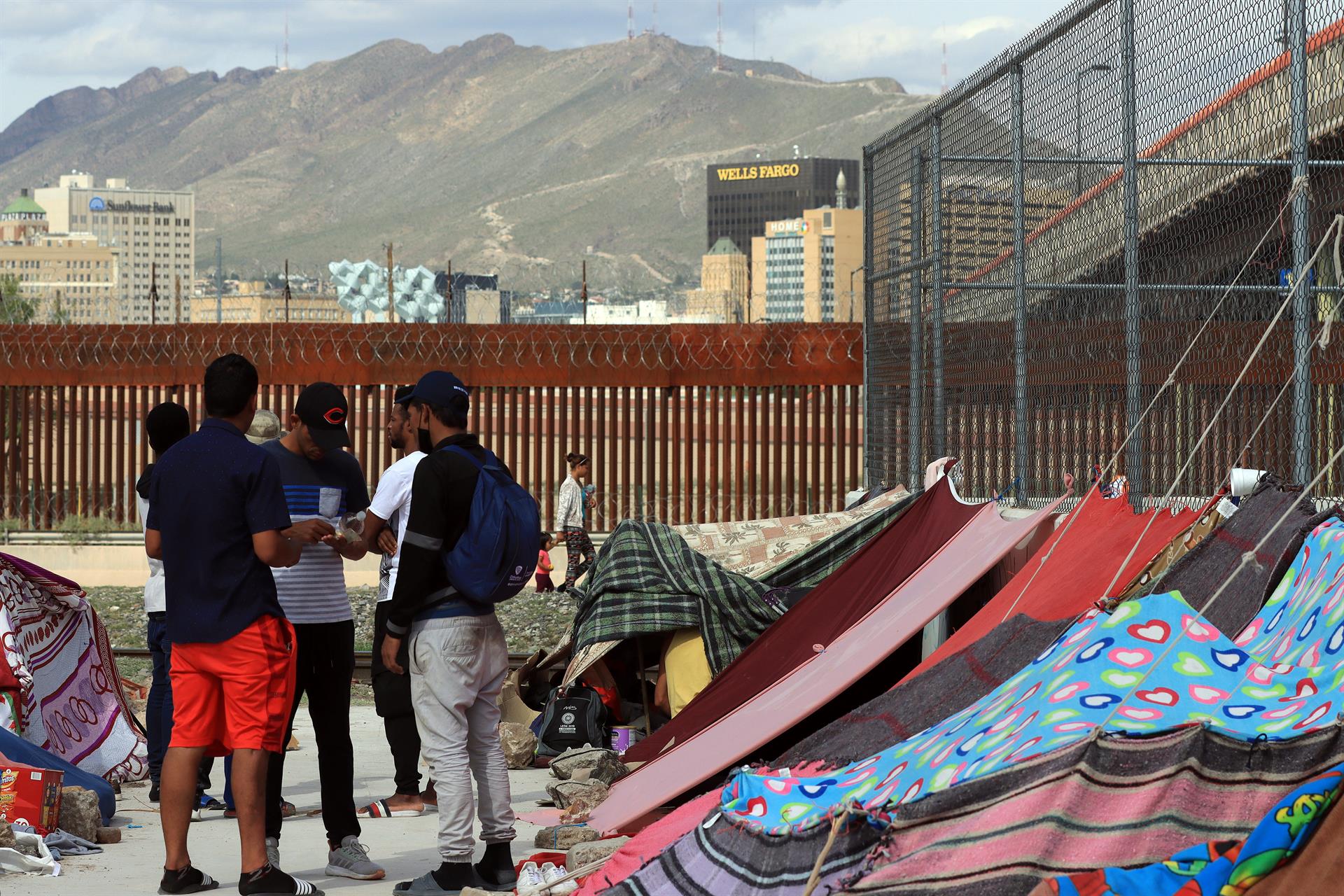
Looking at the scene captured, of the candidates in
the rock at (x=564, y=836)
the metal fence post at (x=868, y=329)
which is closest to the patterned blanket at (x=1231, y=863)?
the rock at (x=564, y=836)

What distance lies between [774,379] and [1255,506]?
1023 centimetres

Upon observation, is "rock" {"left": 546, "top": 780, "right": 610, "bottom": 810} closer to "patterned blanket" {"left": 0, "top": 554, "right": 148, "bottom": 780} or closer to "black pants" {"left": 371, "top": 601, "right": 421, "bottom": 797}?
"black pants" {"left": 371, "top": 601, "right": 421, "bottom": 797}

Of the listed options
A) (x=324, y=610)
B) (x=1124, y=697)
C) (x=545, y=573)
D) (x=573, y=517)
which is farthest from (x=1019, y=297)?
(x=545, y=573)

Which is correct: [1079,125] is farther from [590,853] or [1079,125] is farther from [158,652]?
[158,652]

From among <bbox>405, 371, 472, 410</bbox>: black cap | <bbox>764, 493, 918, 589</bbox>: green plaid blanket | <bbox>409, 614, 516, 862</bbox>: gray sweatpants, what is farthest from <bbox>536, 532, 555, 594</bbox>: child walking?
<bbox>409, 614, 516, 862</bbox>: gray sweatpants

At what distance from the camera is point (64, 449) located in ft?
53.3

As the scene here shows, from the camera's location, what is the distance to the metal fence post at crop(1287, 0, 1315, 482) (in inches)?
212

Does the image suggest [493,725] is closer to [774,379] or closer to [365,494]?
[365,494]

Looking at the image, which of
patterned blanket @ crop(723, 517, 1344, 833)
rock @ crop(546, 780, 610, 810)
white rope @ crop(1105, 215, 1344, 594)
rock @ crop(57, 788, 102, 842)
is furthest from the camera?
rock @ crop(546, 780, 610, 810)

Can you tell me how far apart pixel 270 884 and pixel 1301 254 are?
3991mm

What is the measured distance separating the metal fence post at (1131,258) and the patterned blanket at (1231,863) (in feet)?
9.11

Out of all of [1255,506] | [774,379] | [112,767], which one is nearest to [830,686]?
[1255,506]

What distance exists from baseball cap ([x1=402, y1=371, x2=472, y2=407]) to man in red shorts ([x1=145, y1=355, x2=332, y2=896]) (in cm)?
59

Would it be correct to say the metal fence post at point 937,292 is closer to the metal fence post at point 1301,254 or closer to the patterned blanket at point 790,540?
the patterned blanket at point 790,540
